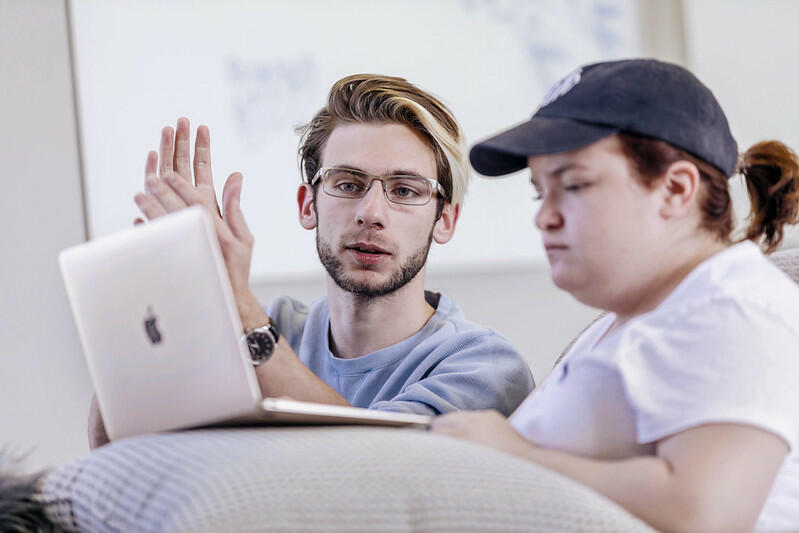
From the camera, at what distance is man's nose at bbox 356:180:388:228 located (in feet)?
5.62

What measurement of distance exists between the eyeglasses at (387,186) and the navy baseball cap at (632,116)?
2.19ft

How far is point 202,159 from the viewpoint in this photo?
1.60 m

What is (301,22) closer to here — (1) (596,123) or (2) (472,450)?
(1) (596,123)

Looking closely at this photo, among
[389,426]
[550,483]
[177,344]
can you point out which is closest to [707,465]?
[550,483]

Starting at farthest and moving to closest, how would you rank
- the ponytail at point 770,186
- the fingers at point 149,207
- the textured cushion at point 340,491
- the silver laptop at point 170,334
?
the fingers at point 149,207 → the ponytail at point 770,186 → the silver laptop at point 170,334 → the textured cushion at point 340,491

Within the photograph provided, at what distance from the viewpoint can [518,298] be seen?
3.06 m

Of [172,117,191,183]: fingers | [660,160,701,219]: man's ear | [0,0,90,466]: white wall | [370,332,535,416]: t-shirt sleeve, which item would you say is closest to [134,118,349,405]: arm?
[172,117,191,183]: fingers

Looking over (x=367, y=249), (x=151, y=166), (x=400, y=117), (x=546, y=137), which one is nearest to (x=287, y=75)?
(x=400, y=117)

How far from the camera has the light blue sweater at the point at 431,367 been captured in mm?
1484

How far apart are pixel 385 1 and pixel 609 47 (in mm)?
749

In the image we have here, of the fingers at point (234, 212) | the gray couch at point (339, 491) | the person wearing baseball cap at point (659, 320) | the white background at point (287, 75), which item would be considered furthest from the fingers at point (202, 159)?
the white background at point (287, 75)

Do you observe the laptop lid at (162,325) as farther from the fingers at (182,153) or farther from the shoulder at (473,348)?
the shoulder at (473,348)

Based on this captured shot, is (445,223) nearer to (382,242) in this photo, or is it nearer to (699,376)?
(382,242)

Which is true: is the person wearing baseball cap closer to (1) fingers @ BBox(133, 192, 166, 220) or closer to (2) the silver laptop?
(2) the silver laptop
